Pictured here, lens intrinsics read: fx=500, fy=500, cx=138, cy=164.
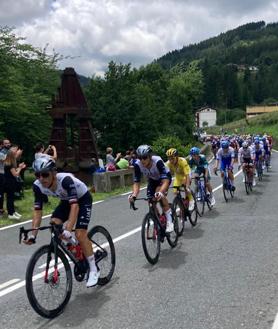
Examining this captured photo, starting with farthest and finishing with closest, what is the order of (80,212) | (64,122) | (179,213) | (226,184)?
(64,122) → (226,184) → (179,213) → (80,212)

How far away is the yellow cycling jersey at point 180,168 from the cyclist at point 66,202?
4608 millimetres

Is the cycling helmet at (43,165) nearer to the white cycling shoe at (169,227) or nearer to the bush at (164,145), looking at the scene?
the white cycling shoe at (169,227)

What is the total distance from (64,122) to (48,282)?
17962 millimetres

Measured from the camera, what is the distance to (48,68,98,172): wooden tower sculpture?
2286cm

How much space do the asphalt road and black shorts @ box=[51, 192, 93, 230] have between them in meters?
0.90

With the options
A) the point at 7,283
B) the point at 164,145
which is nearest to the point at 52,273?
the point at 7,283

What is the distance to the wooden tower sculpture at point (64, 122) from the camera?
75.0 feet

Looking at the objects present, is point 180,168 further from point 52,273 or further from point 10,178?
point 52,273

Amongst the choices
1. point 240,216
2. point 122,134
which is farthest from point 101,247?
point 122,134

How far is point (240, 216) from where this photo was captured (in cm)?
1242

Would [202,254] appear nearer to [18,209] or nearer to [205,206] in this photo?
[205,206]

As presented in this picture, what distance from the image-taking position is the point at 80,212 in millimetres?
6129

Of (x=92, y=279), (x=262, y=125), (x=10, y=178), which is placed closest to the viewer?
(x=92, y=279)

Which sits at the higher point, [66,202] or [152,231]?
[66,202]
